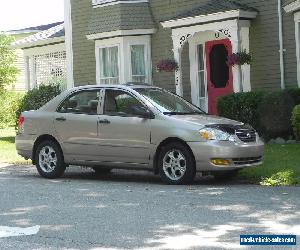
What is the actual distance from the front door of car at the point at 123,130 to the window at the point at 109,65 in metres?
10.1

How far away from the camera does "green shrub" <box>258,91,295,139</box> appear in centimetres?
1661

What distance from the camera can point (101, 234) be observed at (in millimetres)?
7344

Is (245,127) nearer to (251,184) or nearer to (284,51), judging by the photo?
(251,184)

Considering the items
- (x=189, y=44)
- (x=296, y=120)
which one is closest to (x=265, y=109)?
(x=296, y=120)

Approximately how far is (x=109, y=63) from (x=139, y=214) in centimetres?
1457

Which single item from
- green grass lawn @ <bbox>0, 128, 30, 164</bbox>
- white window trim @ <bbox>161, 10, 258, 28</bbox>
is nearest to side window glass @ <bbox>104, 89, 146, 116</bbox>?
green grass lawn @ <bbox>0, 128, 30, 164</bbox>

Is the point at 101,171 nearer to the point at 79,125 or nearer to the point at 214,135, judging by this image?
the point at 79,125

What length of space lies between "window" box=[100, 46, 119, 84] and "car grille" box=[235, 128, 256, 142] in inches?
442

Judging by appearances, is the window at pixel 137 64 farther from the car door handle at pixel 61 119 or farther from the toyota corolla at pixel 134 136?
the car door handle at pixel 61 119

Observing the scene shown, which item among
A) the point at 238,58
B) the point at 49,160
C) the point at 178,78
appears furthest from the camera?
the point at 178,78

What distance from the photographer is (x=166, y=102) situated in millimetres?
12180

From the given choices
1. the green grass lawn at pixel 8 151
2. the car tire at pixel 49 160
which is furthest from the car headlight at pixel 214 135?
the green grass lawn at pixel 8 151

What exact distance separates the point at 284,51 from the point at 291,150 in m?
4.10

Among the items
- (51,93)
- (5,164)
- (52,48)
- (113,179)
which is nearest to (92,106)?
(113,179)
